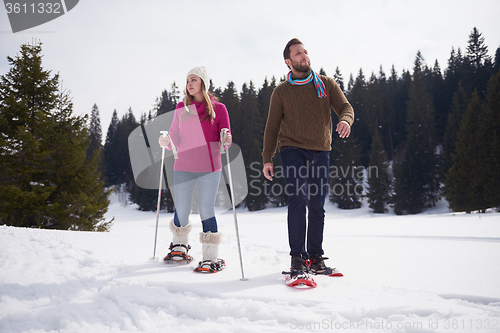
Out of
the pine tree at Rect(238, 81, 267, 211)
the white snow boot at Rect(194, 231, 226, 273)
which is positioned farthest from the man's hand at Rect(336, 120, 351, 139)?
the pine tree at Rect(238, 81, 267, 211)

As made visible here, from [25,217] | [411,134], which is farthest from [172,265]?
[411,134]

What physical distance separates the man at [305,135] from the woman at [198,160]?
0.61 metres

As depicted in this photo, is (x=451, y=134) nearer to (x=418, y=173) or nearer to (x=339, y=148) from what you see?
(x=418, y=173)

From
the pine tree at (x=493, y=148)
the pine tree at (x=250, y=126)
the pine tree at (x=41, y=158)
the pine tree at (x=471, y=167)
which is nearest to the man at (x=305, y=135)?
the pine tree at (x=41, y=158)

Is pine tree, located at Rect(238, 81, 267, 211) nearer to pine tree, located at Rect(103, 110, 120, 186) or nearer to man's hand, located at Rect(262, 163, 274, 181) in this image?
man's hand, located at Rect(262, 163, 274, 181)

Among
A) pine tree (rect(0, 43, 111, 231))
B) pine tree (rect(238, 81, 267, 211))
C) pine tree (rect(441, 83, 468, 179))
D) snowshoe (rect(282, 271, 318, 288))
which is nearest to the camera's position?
snowshoe (rect(282, 271, 318, 288))

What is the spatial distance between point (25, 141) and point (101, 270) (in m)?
9.31

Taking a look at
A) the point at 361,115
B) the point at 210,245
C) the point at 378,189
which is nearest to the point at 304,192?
the point at 210,245

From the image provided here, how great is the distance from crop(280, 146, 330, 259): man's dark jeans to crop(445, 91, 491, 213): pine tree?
23.7 m

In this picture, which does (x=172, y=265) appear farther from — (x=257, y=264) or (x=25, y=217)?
(x=25, y=217)

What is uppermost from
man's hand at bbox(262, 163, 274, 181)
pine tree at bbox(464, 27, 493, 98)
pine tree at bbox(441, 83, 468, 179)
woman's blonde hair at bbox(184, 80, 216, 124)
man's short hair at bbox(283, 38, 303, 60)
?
pine tree at bbox(464, 27, 493, 98)

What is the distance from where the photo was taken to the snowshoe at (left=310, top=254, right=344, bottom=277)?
98.1 inches

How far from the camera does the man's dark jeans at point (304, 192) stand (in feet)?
8.03

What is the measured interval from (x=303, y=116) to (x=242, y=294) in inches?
63.8
